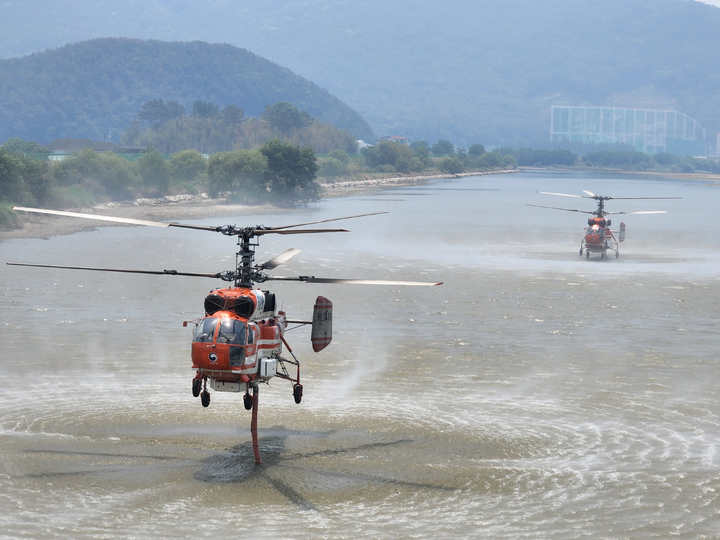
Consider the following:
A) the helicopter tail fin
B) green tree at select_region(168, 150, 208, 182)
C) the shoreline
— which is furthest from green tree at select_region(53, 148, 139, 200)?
the helicopter tail fin

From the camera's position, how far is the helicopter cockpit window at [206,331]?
664 inches

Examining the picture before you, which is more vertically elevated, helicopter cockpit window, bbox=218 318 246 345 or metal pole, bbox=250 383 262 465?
helicopter cockpit window, bbox=218 318 246 345

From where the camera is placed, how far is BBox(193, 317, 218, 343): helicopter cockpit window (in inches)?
664

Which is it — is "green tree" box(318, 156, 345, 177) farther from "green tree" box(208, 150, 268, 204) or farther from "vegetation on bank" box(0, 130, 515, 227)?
"green tree" box(208, 150, 268, 204)

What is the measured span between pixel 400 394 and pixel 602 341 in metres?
11.1

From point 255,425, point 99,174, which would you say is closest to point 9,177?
point 99,174

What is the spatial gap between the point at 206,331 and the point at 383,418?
7.63m

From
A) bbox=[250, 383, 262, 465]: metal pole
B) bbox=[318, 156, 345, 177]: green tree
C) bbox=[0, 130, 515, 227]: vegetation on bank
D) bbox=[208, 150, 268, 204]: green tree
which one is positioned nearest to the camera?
bbox=[250, 383, 262, 465]: metal pole

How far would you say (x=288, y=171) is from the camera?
108812mm

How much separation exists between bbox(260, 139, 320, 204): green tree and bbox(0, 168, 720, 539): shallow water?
201 ft

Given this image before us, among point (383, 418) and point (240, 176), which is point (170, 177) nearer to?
point (240, 176)

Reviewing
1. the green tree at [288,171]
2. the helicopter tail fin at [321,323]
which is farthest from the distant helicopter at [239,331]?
the green tree at [288,171]

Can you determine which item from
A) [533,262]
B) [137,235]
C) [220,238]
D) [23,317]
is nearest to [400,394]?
[23,317]

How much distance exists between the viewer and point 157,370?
27719mm
